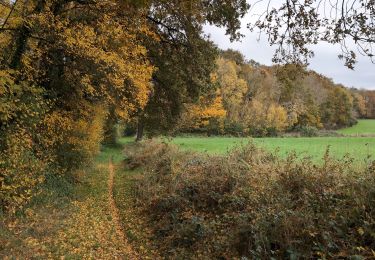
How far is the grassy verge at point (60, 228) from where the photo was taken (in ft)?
27.9

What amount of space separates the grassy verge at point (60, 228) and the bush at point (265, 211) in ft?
5.19

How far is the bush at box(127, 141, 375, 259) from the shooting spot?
621cm

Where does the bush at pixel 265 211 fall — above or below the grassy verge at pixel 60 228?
above

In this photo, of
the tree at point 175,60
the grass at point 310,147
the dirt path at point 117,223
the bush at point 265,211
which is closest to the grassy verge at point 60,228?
the dirt path at point 117,223

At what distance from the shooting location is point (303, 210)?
7.19 meters

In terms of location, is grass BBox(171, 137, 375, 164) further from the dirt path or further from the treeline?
the treeline

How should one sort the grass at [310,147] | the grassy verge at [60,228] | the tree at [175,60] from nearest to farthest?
the grassy verge at [60,228] < the grass at [310,147] < the tree at [175,60]

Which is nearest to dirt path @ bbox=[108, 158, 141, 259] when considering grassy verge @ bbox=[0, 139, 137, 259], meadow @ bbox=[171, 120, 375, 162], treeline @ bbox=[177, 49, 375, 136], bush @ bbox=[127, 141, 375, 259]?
grassy verge @ bbox=[0, 139, 137, 259]

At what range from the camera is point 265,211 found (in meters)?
7.80

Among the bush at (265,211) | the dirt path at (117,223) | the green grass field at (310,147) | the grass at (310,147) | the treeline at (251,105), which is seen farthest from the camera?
the treeline at (251,105)

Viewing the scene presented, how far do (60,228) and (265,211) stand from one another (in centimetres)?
611

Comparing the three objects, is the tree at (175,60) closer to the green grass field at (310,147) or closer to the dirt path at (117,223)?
the green grass field at (310,147)

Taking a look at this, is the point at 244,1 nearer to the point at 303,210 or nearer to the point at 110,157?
the point at 303,210

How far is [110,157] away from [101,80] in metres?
21.8
